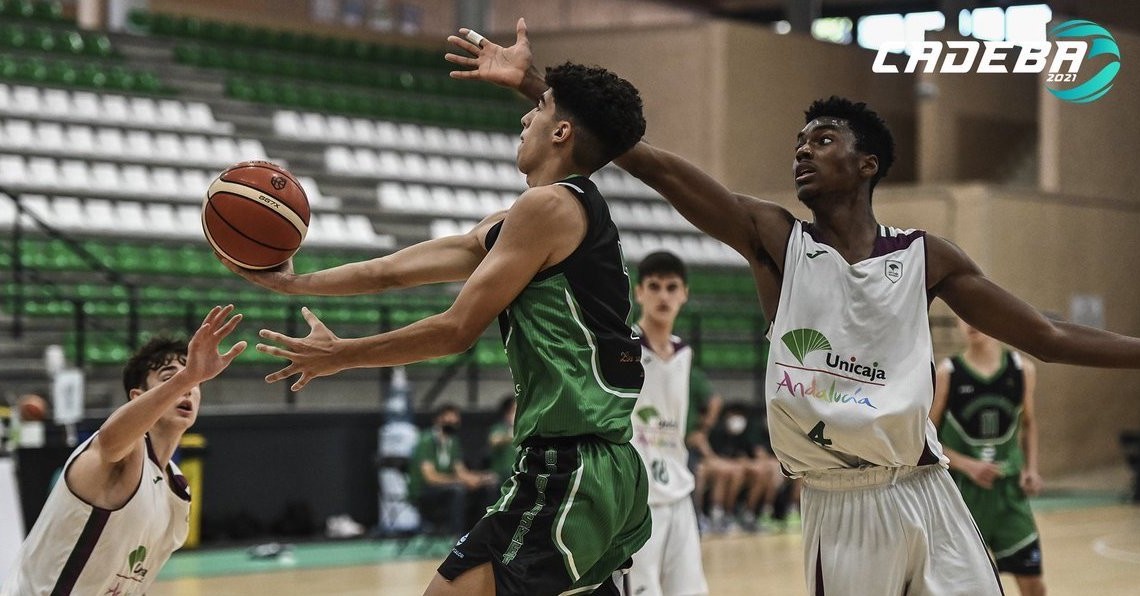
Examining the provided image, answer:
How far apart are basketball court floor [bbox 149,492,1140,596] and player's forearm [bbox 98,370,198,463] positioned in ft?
17.1

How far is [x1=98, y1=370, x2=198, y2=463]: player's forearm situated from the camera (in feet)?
12.3

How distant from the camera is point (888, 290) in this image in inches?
146

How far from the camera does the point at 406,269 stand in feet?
12.4

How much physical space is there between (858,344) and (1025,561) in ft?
11.0

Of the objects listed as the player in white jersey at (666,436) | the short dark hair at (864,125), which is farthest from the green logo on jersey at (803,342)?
the player in white jersey at (666,436)

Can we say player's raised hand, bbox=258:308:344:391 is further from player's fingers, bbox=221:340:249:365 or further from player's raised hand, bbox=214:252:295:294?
player's raised hand, bbox=214:252:295:294

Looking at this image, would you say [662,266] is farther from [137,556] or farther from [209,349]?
[209,349]

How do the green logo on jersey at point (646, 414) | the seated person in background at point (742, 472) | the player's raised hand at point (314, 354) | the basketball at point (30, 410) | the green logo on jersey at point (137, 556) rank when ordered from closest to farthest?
the player's raised hand at point (314, 354)
the green logo on jersey at point (137, 556)
the green logo on jersey at point (646, 414)
the basketball at point (30, 410)
the seated person in background at point (742, 472)

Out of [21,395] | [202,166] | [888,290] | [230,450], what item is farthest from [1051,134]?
[888,290]

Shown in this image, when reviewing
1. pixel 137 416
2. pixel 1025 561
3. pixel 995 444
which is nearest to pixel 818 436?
pixel 137 416

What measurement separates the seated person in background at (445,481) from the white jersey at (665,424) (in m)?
5.11

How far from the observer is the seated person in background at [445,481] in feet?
37.7

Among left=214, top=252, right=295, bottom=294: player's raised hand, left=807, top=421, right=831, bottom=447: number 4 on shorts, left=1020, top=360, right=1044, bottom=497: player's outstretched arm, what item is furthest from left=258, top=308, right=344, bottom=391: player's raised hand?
left=1020, top=360, right=1044, bottom=497: player's outstretched arm

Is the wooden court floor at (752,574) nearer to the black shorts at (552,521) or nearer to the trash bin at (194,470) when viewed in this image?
the trash bin at (194,470)
